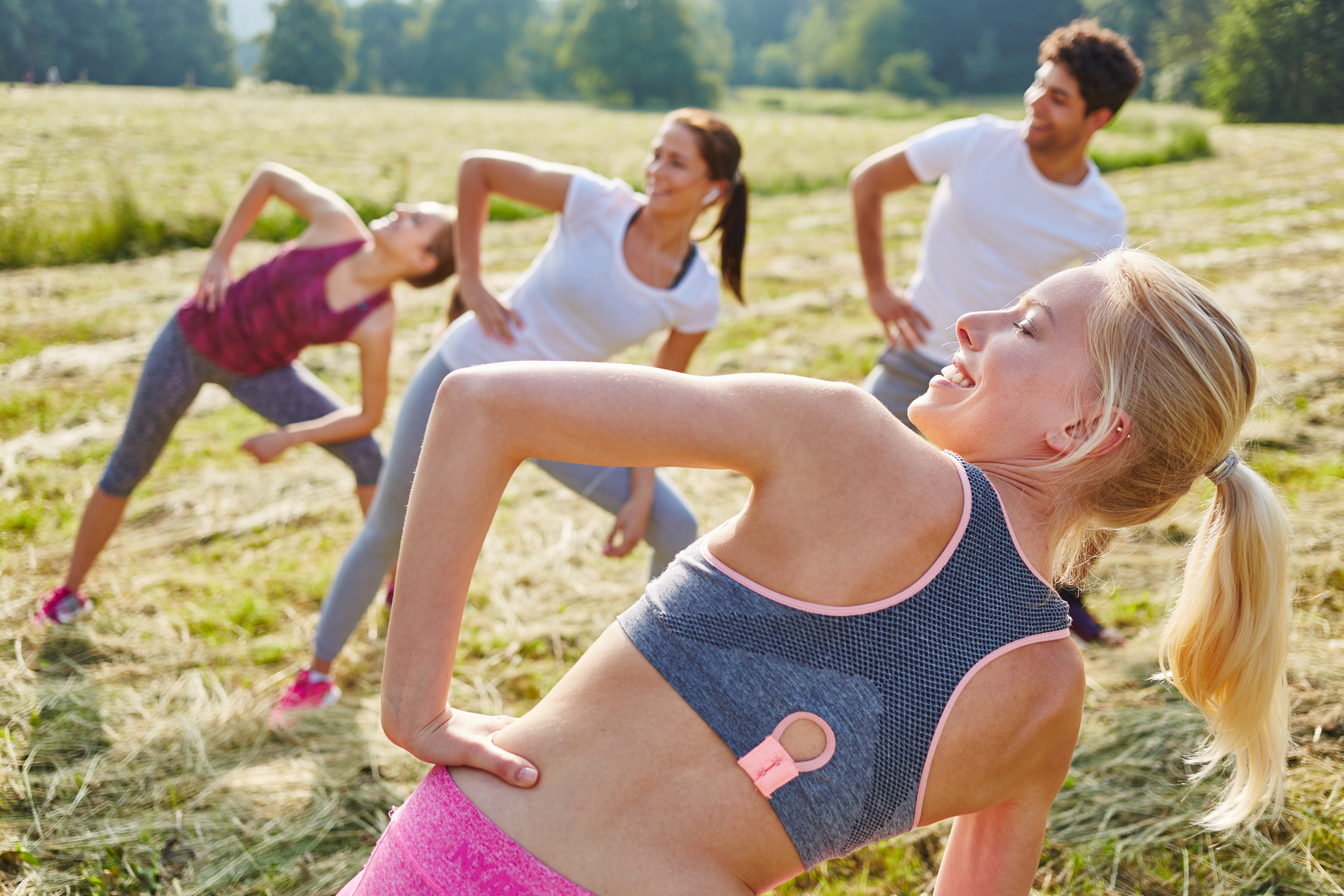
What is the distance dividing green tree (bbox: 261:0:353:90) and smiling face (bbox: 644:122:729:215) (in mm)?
62045

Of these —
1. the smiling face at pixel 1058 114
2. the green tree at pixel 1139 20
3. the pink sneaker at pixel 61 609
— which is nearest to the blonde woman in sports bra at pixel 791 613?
the smiling face at pixel 1058 114

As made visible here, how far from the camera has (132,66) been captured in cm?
1969

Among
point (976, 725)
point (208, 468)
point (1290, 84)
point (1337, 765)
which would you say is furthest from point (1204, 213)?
point (976, 725)

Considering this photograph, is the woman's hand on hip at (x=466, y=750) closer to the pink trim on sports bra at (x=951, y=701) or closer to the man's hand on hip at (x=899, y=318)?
the pink trim on sports bra at (x=951, y=701)

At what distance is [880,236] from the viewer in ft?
13.5

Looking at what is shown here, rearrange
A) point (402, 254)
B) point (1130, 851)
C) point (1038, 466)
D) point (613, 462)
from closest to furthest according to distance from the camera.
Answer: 1. point (613, 462)
2. point (1038, 466)
3. point (1130, 851)
4. point (402, 254)

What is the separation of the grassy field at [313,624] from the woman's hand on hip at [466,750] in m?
1.24

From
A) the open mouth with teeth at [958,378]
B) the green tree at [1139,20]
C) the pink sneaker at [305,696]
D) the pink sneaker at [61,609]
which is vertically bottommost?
the pink sneaker at [305,696]

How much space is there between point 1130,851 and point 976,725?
1891 millimetres

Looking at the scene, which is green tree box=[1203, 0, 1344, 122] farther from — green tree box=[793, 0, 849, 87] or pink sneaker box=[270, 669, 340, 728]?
green tree box=[793, 0, 849, 87]

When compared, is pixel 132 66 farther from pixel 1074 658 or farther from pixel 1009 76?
pixel 1009 76

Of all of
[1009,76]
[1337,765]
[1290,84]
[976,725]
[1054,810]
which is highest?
[1009,76]

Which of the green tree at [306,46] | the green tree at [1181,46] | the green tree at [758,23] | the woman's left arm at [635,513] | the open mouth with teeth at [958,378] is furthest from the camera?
the green tree at [758,23]

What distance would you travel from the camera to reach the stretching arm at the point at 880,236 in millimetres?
3693
